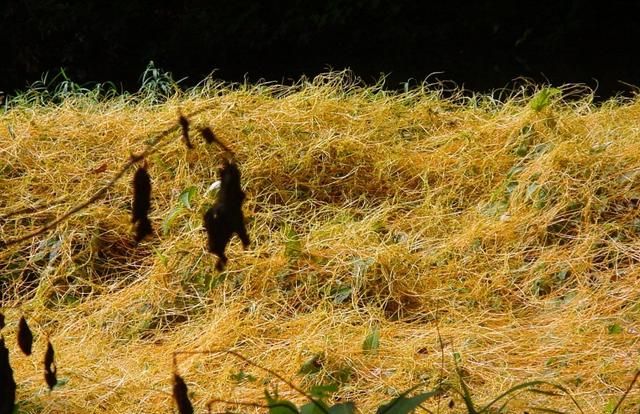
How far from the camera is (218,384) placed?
346 cm

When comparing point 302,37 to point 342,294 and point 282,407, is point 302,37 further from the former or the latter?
point 282,407

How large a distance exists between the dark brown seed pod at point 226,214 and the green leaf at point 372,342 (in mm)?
2106

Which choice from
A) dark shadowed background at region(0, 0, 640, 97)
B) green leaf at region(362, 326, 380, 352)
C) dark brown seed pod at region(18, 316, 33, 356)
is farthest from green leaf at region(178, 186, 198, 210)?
dark shadowed background at region(0, 0, 640, 97)

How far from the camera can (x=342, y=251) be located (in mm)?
4156

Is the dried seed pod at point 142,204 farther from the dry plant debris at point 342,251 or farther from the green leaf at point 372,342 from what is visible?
the green leaf at point 372,342

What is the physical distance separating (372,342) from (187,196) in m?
1.19

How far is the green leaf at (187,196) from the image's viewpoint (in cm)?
451

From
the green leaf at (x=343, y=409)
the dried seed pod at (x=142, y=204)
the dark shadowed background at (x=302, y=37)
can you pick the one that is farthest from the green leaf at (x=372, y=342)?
the dark shadowed background at (x=302, y=37)

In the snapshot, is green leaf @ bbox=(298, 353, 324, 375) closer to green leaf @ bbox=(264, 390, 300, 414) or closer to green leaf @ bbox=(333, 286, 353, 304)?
green leaf @ bbox=(333, 286, 353, 304)

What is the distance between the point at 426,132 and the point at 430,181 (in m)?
0.54

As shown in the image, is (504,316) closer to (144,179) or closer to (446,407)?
(446,407)

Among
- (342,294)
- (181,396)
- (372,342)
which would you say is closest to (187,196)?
(342,294)

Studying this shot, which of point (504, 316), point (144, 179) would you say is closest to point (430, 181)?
point (504, 316)

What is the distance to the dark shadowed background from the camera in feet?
24.8
